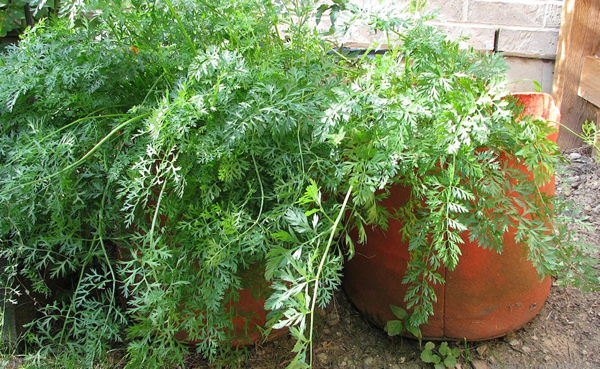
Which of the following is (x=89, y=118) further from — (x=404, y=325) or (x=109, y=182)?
(x=404, y=325)

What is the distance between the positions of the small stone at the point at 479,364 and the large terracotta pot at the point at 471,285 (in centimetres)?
7

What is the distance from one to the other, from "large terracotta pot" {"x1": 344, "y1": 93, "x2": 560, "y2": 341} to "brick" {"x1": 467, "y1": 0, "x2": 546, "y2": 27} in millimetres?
1637

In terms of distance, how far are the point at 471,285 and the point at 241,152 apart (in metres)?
0.88

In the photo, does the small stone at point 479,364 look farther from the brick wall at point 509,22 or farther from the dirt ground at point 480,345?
the brick wall at point 509,22

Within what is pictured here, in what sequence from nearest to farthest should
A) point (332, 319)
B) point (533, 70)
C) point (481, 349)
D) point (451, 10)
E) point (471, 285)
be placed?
1. point (471, 285)
2. point (481, 349)
3. point (332, 319)
4. point (451, 10)
5. point (533, 70)

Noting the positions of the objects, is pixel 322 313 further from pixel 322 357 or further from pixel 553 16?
pixel 553 16

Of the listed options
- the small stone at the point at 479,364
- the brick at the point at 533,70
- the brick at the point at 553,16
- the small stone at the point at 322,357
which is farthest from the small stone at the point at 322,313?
the brick at the point at 553,16

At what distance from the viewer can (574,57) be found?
2896 millimetres

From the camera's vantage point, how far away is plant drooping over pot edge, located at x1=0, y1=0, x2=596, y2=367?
3.63 ft

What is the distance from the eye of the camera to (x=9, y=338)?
1552mm

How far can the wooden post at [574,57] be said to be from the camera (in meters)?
2.83

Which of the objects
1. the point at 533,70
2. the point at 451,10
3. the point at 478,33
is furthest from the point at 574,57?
the point at 451,10

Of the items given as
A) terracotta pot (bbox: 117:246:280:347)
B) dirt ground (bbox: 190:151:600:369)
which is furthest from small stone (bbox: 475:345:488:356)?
terracotta pot (bbox: 117:246:280:347)

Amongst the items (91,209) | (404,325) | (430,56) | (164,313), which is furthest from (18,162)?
(404,325)
